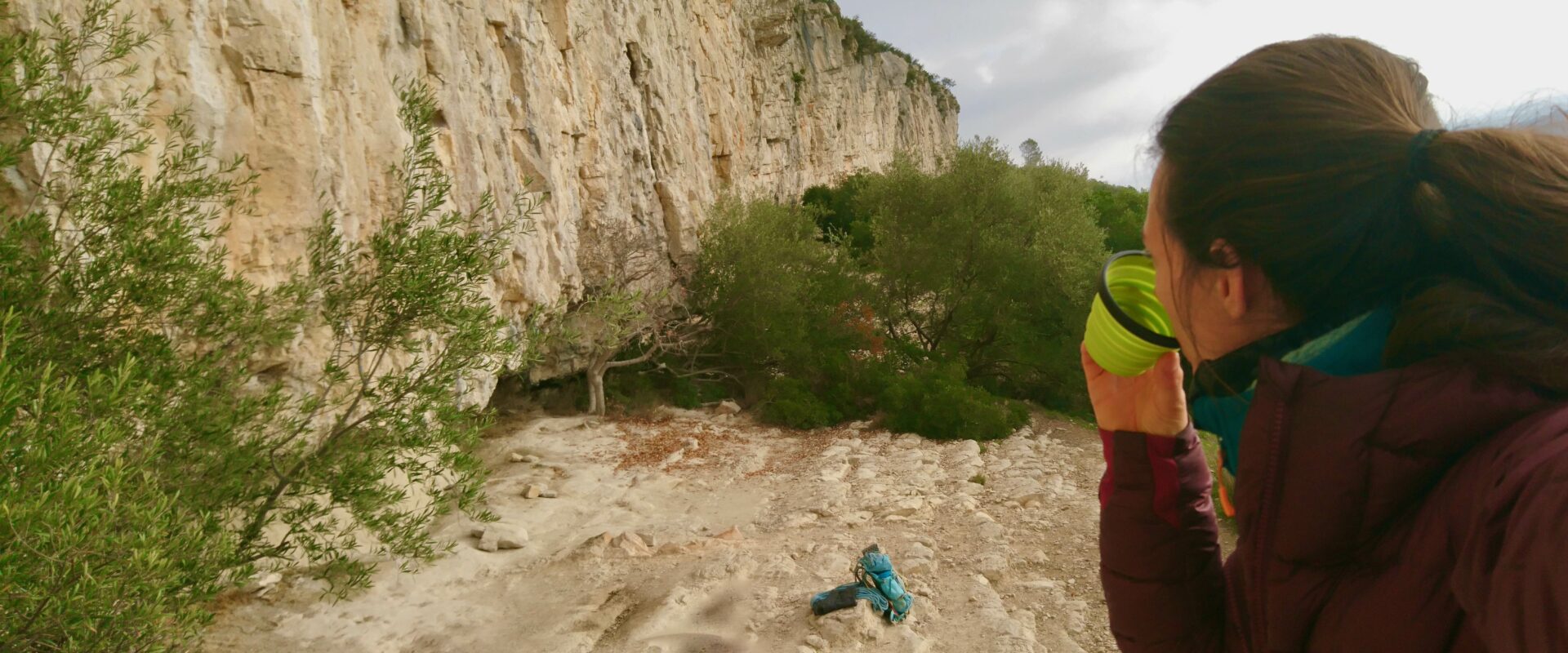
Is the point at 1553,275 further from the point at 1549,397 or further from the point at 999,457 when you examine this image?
the point at 999,457

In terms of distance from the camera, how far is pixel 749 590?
6715 millimetres

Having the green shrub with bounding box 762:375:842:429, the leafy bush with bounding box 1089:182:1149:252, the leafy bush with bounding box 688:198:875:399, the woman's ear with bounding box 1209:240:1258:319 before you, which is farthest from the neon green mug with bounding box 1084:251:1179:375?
the leafy bush with bounding box 1089:182:1149:252

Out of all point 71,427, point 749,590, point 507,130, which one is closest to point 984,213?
point 507,130

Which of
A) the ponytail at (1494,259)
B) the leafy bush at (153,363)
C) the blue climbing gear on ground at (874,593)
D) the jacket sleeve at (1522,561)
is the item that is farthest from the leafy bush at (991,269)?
the jacket sleeve at (1522,561)

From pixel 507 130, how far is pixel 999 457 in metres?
9.05

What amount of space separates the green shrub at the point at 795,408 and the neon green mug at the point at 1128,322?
13.3m

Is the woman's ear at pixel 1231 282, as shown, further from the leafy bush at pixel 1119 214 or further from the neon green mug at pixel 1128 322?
the leafy bush at pixel 1119 214

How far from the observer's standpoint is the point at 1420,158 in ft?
3.11

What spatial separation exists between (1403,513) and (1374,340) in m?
0.23

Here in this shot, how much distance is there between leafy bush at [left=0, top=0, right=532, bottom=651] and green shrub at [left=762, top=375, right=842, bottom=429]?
9.08 meters

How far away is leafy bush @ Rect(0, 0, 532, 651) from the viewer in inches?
112

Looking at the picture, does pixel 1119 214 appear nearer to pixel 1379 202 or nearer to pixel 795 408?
pixel 795 408

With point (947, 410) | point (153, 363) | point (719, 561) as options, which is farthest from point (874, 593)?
point (947, 410)

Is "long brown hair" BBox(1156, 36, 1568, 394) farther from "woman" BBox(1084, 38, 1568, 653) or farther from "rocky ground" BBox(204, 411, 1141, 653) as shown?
"rocky ground" BBox(204, 411, 1141, 653)
